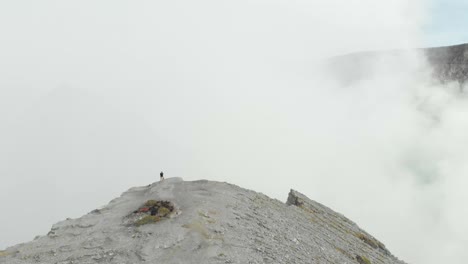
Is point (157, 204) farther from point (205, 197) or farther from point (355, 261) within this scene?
point (355, 261)

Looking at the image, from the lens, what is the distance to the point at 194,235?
135ft

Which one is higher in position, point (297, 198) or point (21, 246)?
point (297, 198)

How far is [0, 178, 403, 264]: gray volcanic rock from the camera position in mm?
38406

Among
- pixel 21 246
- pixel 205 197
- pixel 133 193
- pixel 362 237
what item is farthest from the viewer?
pixel 362 237

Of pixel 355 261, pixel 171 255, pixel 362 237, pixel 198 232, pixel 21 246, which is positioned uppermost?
pixel 362 237

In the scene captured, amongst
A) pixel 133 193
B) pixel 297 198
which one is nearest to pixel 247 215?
pixel 133 193

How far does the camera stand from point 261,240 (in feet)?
145

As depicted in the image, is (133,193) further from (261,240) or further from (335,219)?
(335,219)

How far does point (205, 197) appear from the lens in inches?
2259

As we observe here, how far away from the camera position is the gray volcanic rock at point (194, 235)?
1512 inches

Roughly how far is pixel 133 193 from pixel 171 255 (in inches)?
1166

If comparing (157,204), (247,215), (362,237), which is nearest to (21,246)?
(157,204)

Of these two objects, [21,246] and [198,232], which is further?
[21,246]

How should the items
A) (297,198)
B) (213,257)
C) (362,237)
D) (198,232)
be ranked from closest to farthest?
(213,257), (198,232), (362,237), (297,198)
